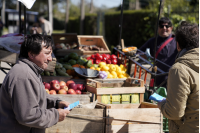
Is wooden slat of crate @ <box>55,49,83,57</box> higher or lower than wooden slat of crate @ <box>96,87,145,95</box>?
higher

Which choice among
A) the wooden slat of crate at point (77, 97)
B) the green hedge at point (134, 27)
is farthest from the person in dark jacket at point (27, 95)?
the green hedge at point (134, 27)

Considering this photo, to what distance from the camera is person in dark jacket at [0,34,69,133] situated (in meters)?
1.70

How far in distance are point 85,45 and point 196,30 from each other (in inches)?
175

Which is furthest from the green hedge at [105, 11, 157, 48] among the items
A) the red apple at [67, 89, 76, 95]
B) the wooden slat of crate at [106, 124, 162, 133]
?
the wooden slat of crate at [106, 124, 162, 133]

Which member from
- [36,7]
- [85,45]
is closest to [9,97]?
[85,45]

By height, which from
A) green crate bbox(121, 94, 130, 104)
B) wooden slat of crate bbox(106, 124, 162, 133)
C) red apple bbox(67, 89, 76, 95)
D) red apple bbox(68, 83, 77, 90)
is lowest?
wooden slat of crate bbox(106, 124, 162, 133)

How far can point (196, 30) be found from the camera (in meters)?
2.22

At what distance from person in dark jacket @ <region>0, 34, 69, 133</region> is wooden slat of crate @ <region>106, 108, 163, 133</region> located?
1257mm

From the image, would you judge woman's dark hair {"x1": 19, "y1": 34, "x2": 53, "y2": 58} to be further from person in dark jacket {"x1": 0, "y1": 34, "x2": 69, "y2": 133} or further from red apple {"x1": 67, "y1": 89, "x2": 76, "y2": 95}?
red apple {"x1": 67, "y1": 89, "x2": 76, "y2": 95}

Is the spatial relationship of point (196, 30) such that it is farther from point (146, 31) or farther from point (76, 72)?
point (146, 31)

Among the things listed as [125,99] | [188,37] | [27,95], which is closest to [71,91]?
[125,99]

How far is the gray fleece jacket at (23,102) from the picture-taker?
5.57ft

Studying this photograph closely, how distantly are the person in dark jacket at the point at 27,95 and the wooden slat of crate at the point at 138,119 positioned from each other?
4.13ft

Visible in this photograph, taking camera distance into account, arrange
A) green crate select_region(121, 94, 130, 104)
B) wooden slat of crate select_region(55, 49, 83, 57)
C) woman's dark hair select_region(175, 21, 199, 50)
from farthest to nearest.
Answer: wooden slat of crate select_region(55, 49, 83, 57), green crate select_region(121, 94, 130, 104), woman's dark hair select_region(175, 21, 199, 50)
